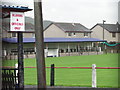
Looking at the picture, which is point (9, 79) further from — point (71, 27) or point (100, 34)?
point (100, 34)

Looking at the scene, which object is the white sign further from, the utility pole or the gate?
the gate

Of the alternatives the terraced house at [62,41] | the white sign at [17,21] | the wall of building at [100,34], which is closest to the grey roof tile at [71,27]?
the terraced house at [62,41]

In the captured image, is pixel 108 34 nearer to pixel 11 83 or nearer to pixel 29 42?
pixel 29 42

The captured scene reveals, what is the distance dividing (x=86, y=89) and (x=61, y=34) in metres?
63.2

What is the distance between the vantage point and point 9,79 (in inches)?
369

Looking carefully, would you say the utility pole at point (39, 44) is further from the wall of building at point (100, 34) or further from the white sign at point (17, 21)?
the wall of building at point (100, 34)

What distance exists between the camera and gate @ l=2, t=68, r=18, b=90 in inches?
365

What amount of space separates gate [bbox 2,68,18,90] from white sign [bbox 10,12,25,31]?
5.17 feet

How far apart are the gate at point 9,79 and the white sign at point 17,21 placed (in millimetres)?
1577

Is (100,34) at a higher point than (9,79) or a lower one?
higher

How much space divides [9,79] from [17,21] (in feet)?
7.15

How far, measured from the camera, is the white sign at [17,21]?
8.36 meters

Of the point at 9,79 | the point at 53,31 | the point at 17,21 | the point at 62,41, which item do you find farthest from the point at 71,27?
the point at 17,21

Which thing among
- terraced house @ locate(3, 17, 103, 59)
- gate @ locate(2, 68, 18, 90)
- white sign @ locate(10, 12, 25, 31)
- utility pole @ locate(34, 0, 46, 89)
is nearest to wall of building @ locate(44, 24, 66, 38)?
terraced house @ locate(3, 17, 103, 59)
